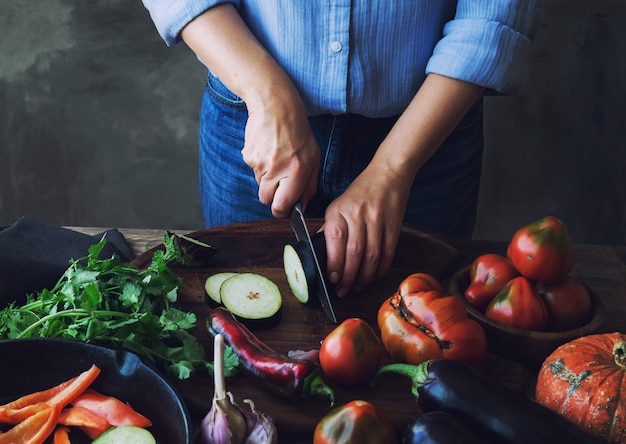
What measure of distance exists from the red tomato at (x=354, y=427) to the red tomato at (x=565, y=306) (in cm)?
47

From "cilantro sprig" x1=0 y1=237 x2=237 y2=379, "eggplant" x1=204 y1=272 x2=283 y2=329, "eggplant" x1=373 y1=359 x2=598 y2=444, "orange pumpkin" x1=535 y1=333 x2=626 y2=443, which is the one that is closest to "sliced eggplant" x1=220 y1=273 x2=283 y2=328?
"eggplant" x1=204 y1=272 x2=283 y2=329

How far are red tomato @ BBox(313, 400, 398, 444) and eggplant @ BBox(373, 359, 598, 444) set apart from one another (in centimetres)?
9

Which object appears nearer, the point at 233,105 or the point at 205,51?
the point at 205,51

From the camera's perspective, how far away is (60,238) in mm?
1818

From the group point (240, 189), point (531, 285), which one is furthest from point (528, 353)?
point (240, 189)

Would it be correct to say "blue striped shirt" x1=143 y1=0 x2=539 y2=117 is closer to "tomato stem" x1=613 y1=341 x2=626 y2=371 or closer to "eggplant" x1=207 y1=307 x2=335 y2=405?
"eggplant" x1=207 y1=307 x2=335 y2=405

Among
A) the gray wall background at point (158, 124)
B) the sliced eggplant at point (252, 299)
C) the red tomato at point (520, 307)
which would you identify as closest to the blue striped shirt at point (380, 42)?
the sliced eggplant at point (252, 299)

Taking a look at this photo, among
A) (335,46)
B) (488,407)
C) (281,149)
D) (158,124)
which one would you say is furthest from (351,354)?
(158,124)

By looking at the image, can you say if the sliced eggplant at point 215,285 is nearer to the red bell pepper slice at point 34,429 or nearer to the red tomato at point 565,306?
the red bell pepper slice at point 34,429

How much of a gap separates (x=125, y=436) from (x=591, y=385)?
712 millimetres

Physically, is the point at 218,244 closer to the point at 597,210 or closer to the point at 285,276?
the point at 285,276

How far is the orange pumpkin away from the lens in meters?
1.10

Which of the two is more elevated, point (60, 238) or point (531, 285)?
point (531, 285)

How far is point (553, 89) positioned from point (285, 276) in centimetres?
150
